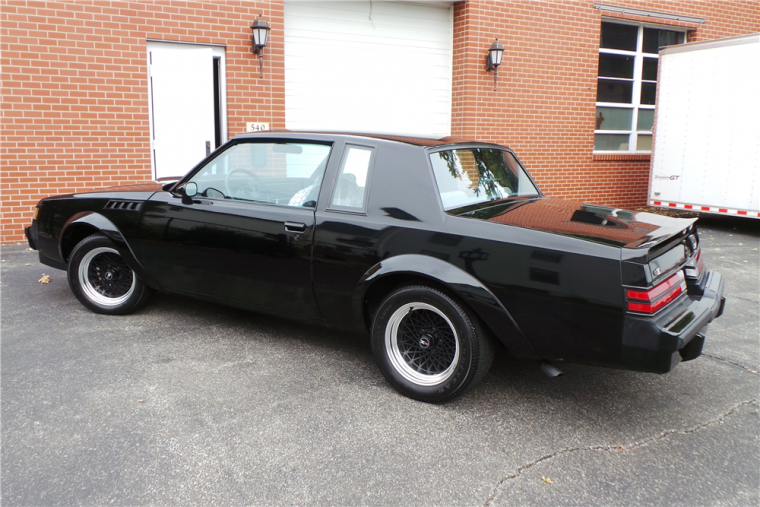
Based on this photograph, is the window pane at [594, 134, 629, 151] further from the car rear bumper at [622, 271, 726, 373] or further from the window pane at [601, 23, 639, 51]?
the car rear bumper at [622, 271, 726, 373]

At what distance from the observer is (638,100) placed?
11.6 metres

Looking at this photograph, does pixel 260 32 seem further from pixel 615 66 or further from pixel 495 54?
pixel 615 66

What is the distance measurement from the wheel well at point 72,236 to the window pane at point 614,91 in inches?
371

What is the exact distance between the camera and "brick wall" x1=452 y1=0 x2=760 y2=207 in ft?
32.0

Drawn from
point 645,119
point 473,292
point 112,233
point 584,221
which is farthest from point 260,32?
point 645,119

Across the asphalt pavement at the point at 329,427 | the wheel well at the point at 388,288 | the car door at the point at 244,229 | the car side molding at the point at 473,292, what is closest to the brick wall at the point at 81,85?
the asphalt pavement at the point at 329,427

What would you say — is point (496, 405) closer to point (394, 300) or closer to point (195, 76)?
point (394, 300)

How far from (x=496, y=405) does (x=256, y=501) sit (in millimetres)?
1438

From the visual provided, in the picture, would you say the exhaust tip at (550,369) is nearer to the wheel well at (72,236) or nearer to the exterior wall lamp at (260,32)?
the wheel well at (72,236)

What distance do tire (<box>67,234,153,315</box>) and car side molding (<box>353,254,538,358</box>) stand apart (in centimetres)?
239

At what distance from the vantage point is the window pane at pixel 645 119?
11734 mm

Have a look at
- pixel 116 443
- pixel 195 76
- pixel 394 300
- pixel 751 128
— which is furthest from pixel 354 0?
pixel 116 443

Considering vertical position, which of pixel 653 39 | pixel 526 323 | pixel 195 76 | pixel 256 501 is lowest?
pixel 256 501

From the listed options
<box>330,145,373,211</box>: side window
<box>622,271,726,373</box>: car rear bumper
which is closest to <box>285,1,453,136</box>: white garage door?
<box>330,145,373,211</box>: side window
